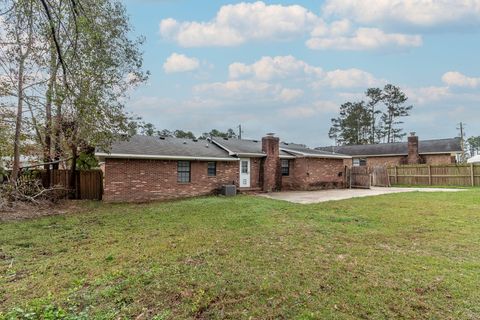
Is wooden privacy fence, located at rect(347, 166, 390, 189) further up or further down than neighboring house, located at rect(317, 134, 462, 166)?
further down

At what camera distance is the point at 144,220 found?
852 cm

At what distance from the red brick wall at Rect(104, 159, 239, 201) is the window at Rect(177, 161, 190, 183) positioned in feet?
0.63

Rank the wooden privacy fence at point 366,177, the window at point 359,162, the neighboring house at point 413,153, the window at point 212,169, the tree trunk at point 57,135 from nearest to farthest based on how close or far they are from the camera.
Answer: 1. the tree trunk at point 57,135
2. the window at point 212,169
3. the wooden privacy fence at point 366,177
4. the neighboring house at point 413,153
5. the window at point 359,162

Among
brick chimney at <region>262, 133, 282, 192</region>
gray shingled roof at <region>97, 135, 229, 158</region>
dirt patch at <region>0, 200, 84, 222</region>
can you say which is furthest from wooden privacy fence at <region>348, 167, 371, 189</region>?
dirt patch at <region>0, 200, 84, 222</region>

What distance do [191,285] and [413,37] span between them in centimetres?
1694

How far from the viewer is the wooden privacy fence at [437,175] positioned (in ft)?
63.0

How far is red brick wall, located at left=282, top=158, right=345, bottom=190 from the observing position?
17656 millimetres

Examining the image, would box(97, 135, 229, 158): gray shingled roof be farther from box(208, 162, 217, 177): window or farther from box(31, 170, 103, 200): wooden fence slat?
box(31, 170, 103, 200): wooden fence slat

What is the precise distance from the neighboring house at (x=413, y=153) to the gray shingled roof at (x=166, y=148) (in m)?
18.2

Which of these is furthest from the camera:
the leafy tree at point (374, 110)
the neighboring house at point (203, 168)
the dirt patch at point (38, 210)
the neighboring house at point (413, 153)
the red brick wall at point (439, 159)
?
the leafy tree at point (374, 110)

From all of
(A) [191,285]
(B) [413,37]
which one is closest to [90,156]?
(A) [191,285]

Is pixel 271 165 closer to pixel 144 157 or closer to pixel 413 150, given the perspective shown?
pixel 144 157

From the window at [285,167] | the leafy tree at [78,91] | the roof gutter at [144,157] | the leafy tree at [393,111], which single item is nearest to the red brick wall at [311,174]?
the window at [285,167]

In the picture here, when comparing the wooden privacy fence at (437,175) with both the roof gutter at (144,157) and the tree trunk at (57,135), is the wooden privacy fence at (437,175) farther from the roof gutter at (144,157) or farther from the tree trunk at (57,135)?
the tree trunk at (57,135)
